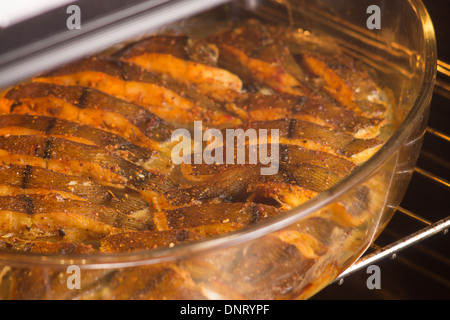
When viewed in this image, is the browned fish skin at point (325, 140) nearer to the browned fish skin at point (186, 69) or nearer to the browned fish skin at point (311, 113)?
the browned fish skin at point (311, 113)

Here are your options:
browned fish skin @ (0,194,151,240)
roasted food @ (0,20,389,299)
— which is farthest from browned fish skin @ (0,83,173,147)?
browned fish skin @ (0,194,151,240)

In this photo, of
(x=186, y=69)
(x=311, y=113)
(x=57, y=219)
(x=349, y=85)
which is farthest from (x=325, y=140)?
(x=57, y=219)

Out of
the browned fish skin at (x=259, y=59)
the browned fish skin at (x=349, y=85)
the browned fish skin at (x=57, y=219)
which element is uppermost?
the browned fish skin at (x=259, y=59)

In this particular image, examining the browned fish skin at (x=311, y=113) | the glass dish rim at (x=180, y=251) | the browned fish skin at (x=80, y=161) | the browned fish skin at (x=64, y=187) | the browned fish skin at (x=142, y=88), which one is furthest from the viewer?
the browned fish skin at (x=142, y=88)

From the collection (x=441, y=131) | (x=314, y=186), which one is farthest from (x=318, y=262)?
(x=441, y=131)

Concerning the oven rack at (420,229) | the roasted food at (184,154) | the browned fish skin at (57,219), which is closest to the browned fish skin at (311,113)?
the roasted food at (184,154)

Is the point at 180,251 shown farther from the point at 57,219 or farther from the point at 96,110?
the point at 96,110
